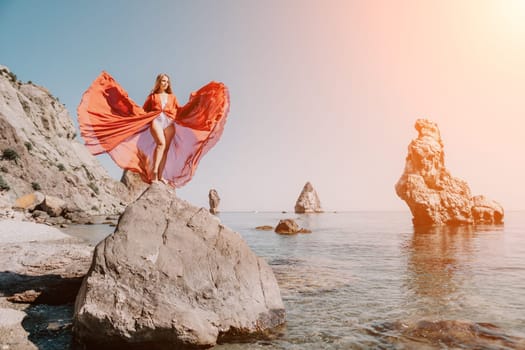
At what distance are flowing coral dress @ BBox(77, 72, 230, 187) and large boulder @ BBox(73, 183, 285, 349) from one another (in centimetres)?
136

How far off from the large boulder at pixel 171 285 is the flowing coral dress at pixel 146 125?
1.36m

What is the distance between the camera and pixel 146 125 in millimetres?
7816

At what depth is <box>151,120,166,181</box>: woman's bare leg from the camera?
755 centimetres

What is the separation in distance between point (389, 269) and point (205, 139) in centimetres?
1086

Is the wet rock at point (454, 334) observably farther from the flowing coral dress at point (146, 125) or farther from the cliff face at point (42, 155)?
the cliff face at point (42, 155)

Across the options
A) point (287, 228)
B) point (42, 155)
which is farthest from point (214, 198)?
point (287, 228)

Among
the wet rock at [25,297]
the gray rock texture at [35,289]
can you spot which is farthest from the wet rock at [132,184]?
the wet rock at [25,297]

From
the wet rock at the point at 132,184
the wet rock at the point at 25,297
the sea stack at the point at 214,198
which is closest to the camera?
the wet rock at the point at 25,297

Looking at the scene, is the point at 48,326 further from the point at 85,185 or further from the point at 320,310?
the point at 85,185

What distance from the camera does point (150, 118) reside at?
7719 mm

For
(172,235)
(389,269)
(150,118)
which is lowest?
(389,269)

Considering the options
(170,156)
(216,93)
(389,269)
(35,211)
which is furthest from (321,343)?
Answer: (35,211)

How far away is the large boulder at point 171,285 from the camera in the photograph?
192 inches

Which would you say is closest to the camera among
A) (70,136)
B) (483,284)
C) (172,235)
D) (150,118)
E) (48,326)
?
(48,326)
